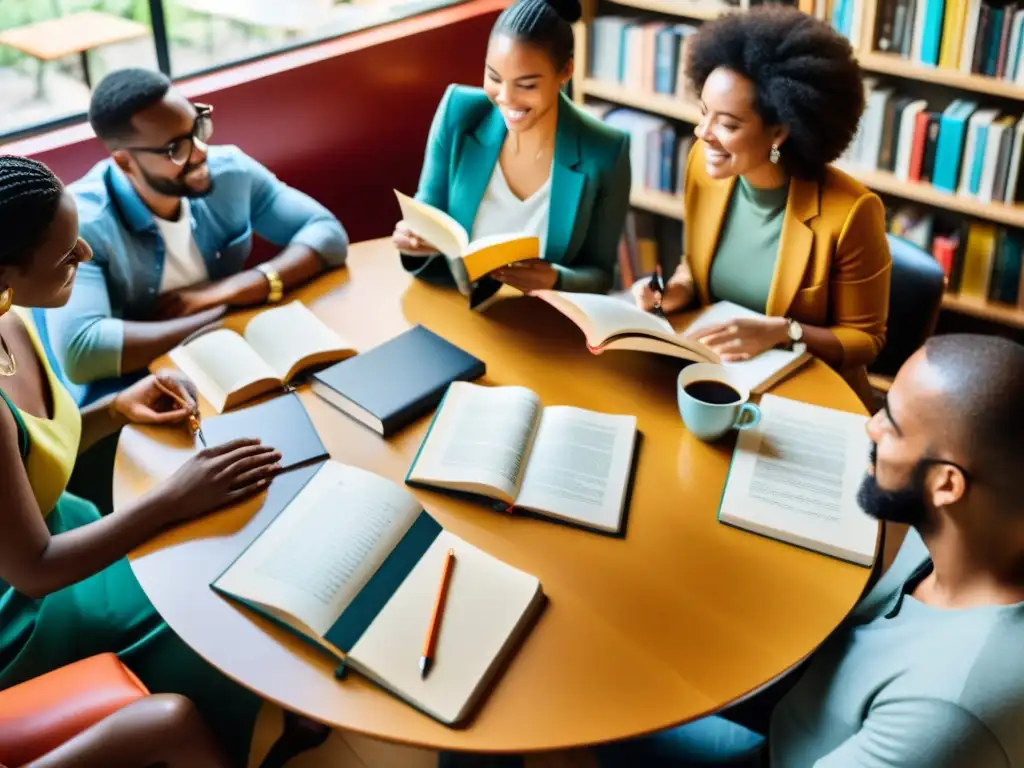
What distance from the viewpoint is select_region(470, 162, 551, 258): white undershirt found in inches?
80.5

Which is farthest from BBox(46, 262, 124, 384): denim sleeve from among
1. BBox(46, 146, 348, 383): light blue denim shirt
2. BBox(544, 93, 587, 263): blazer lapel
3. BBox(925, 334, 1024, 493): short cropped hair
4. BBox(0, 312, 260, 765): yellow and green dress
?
BBox(925, 334, 1024, 493): short cropped hair

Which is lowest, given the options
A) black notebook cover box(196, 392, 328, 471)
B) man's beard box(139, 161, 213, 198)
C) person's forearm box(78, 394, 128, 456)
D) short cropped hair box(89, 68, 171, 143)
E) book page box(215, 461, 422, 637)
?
person's forearm box(78, 394, 128, 456)

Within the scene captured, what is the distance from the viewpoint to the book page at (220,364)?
158 centimetres

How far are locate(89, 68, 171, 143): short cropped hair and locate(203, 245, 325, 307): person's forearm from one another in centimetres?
33

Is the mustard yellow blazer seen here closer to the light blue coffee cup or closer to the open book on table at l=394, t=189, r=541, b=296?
the light blue coffee cup

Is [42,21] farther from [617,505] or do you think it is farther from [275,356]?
[617,505]

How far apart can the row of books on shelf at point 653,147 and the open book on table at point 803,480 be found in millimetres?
1706

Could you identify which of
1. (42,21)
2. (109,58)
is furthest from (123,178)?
(42,21)

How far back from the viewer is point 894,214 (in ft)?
9.25

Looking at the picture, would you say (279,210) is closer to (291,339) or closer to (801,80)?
(291,339)

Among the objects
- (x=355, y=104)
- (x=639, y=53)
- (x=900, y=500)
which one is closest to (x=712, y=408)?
(x=900, y=500)

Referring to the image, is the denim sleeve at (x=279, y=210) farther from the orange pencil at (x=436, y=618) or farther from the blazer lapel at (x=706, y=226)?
the orange pencil at (x=436, y=618)

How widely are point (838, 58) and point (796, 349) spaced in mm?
555

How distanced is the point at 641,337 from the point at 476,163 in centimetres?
69
